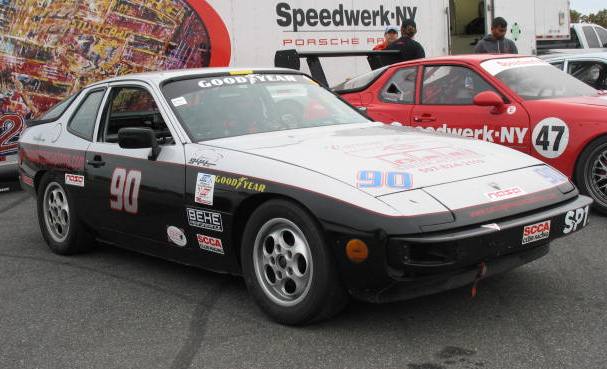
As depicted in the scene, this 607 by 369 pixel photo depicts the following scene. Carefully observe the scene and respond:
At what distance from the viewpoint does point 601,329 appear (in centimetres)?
364

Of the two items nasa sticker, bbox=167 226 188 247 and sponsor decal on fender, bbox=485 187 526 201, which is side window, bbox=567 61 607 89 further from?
nasa sticker, bbox=167 226 188 247

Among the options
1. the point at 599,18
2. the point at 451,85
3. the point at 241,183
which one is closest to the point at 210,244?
the point at 241,183

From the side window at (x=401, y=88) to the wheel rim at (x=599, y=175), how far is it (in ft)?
6.15

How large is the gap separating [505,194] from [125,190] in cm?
234

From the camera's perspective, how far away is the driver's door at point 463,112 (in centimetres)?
654

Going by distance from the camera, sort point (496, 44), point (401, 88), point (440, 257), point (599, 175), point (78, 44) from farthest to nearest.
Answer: point (78, 44) → point (496, 44) → point (401, 88) → point (599, 175) → point (440, 257)

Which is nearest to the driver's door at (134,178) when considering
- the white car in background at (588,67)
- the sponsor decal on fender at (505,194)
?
the sponsor decal on fender at (505,194)

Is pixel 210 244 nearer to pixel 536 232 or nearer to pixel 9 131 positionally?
pixel 536 232

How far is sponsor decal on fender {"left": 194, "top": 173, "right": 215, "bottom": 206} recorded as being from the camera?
4152 mm

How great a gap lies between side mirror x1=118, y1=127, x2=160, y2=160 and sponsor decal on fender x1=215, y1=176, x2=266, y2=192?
0.63 meters

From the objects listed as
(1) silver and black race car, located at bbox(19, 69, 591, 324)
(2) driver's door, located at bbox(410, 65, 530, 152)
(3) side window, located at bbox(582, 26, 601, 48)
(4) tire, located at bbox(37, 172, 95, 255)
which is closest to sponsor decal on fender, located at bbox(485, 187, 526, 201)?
(1) silver and black race car, located at bbox(19, 69, 591, 324)

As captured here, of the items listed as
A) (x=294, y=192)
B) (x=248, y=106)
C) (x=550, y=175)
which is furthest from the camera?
(x=248, y=106)

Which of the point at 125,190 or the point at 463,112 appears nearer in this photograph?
the point at 125,190

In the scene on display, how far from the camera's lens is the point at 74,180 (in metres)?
5.38
